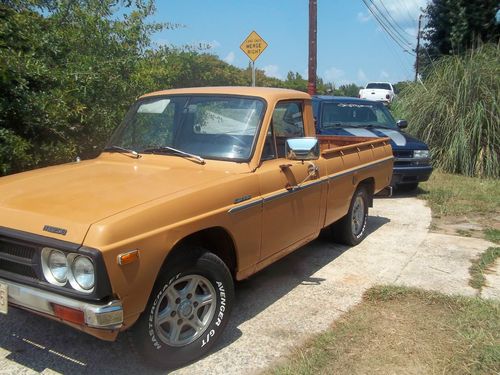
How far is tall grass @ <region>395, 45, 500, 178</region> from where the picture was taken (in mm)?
10617

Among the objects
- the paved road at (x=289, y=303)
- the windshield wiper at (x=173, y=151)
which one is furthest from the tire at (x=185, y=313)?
the windshield wiper at (x=173, y=151)

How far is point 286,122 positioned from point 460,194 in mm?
5571

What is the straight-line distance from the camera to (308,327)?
3799mm

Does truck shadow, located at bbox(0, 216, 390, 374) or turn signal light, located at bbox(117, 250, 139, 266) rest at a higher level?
turn signal light, located at bbox(117, 250, 139, 266)

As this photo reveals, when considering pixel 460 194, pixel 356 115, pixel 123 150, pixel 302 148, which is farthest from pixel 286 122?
pixel 460 194

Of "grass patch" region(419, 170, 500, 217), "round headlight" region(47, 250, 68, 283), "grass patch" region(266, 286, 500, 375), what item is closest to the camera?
"round headlight" region(47, 250, 68, 283)

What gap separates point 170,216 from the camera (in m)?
2.93

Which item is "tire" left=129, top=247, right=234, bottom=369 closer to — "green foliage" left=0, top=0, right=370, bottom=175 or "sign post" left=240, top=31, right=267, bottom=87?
"green foliage" left=0, top=0, right=370, bottom=175

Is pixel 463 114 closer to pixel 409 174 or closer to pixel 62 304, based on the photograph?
pixel 409 174

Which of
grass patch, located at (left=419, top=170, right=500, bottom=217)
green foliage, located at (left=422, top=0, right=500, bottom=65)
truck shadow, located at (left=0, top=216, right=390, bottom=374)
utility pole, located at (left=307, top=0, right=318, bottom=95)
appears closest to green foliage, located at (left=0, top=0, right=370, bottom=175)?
truck shadow, located at (left=0, top=216, right=390, bottom=374)

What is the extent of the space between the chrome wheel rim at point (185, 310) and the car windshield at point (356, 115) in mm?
5827

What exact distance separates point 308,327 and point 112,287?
1777 millimetres

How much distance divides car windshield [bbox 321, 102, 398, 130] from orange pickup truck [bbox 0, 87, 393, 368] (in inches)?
152

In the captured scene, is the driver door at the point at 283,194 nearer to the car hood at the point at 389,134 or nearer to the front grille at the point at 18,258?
the front grille at the point at 18,258
